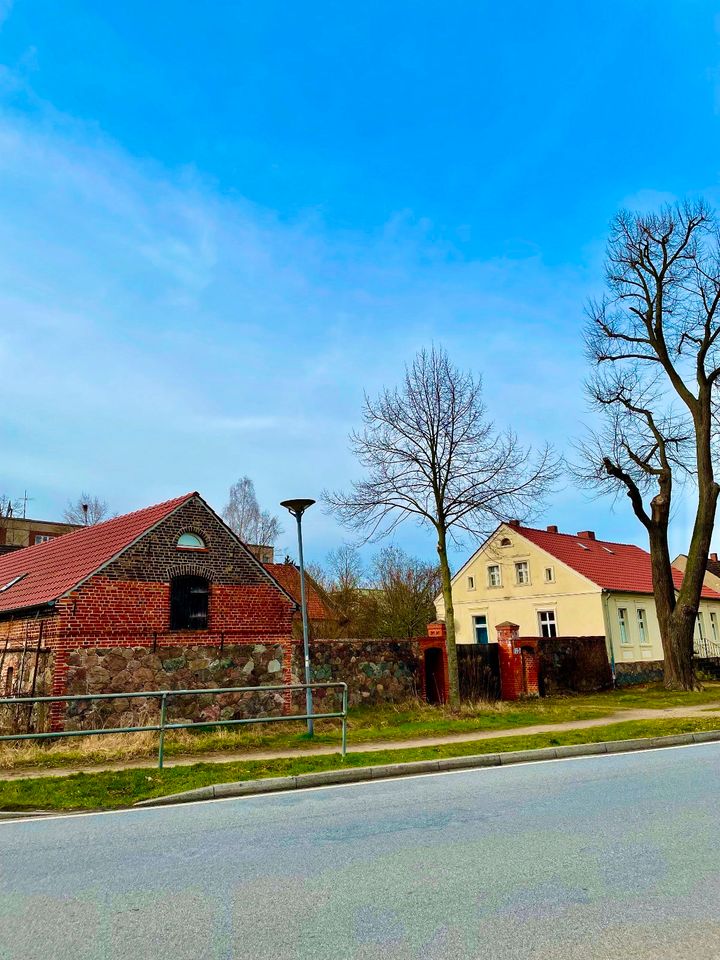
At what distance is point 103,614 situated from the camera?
1778 cm

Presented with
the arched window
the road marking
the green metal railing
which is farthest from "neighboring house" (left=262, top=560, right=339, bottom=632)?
the road marking

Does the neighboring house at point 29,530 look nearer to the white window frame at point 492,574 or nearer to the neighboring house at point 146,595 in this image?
the white window frame at point 492,574

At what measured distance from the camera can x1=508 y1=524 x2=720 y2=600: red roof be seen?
39.5 meters

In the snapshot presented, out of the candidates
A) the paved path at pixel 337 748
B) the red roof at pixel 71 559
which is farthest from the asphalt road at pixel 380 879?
the red roof at pixel 71 559

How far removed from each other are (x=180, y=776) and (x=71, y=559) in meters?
11.7

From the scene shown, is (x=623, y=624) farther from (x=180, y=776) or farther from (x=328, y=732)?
(x=180, y=776)

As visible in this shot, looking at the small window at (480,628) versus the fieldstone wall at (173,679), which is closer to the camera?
the fieldstone wall at (173,679)

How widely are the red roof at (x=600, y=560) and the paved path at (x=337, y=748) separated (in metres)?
20.3

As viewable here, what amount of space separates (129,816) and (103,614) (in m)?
9.67

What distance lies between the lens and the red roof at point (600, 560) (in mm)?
39500

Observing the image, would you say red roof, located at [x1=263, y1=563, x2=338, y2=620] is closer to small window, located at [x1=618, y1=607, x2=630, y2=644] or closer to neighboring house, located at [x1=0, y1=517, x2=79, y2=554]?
small window, located at [x1=618, y1=607, x2=630, y2=644]

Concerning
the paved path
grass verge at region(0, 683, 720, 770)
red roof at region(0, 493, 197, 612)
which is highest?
red roof at region(0, 493, 197, 612)

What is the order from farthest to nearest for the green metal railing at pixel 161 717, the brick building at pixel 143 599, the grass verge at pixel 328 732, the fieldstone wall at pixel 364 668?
1. the fieldstone wall at pixel 364 668
2. the brick building at pixel 143 599
3. the grass verge at pixel 328 732
4. the green metal railing at pixel 161 717

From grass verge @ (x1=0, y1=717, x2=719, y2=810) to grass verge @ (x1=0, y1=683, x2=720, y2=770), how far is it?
6.18ft
